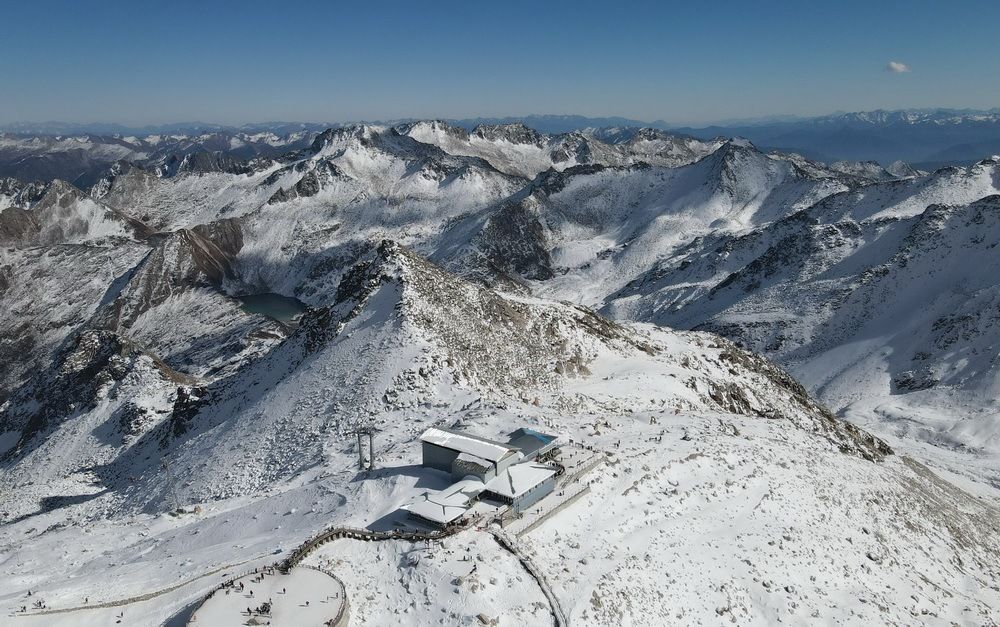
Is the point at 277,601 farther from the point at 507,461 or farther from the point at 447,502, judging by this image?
the point at 507,461

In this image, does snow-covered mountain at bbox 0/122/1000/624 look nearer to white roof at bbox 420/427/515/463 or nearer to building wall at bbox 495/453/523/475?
white roof at bbox 420/427/515/463

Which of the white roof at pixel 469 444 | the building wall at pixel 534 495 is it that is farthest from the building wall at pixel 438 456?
the building wall at pixel 534 495

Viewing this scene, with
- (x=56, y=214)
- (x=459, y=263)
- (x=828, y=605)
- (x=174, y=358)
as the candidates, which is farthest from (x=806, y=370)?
(x=56, y=214)

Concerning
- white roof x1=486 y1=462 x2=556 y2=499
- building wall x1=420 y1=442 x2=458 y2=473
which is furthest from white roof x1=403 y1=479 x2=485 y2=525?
building wall x1=420 y1=442 x2=458 y2=473

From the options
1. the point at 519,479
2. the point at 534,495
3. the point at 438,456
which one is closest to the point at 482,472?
the point at 519,479

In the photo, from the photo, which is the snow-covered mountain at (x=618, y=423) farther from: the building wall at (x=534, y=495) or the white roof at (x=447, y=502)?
the white roof at (x=447, y=502)

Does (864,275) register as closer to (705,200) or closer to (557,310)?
(557,310)
